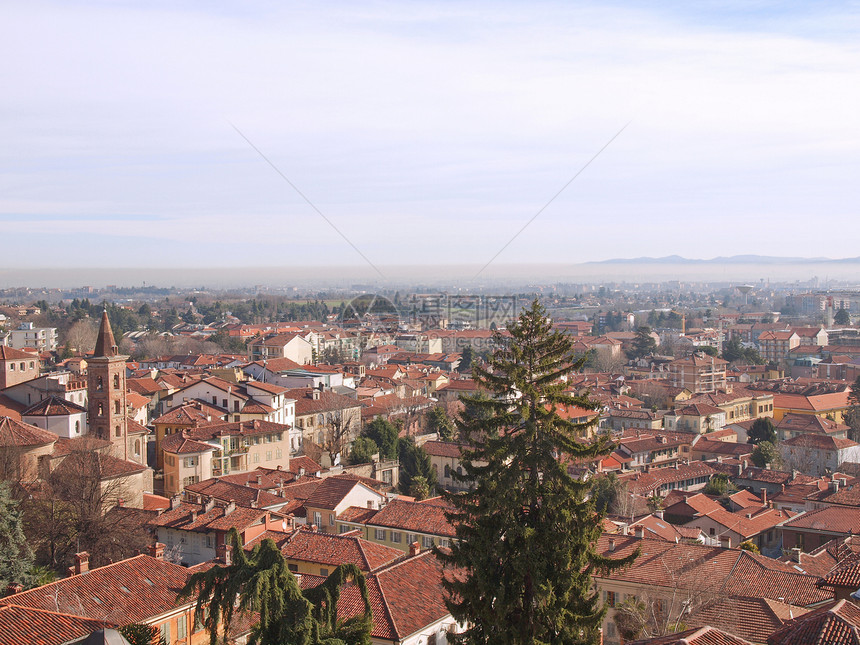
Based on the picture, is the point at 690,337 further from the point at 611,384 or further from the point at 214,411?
the point at 214,411

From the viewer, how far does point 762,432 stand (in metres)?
43.6

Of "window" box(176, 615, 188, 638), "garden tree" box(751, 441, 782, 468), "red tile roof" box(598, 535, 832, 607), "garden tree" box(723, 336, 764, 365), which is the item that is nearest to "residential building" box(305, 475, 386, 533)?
"red tile roof" box(598, 535, 832, 607)

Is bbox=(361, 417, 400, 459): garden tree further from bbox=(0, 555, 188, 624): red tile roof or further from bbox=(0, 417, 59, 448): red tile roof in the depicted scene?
bbox=(0, 555, 188, 624): red tile roof

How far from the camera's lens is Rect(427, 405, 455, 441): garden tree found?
131 ft

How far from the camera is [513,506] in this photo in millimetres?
10469

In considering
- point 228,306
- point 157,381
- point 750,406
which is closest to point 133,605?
point 157,381

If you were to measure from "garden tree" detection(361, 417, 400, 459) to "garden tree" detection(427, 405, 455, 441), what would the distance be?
4176 millimetres

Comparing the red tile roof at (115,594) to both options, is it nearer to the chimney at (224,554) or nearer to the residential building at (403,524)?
the chimney at (224,554)

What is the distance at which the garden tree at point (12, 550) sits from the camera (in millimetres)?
15969

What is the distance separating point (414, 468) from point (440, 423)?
7.19m

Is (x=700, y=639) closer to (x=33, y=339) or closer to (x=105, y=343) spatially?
(x=105, y=343)

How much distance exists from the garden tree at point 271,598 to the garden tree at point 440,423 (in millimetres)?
29216

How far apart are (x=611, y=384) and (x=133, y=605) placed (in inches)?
1852

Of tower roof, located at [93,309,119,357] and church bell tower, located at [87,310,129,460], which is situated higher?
tower roof, located at [93,309,119,357]
